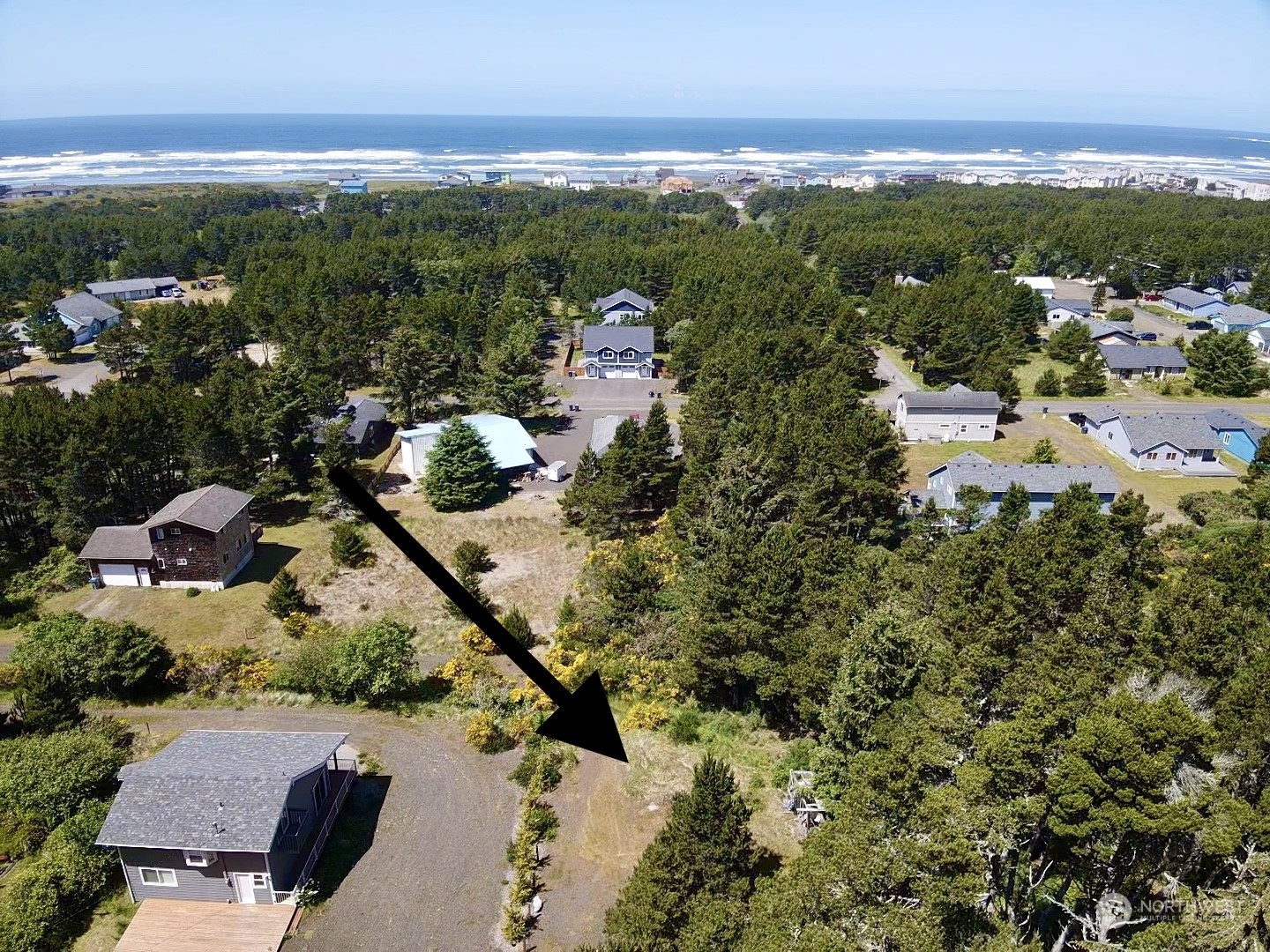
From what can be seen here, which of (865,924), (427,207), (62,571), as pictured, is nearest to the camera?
(865,924)

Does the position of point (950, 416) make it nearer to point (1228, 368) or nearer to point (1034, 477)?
point (1034, 477)

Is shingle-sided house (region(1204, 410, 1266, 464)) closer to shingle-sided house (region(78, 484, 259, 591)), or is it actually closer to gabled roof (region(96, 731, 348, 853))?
gabled roof (region(96, 731, 348, 853))

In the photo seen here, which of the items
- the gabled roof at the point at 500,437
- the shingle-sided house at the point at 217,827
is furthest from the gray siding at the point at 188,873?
the gabled roof at the point at 500,437

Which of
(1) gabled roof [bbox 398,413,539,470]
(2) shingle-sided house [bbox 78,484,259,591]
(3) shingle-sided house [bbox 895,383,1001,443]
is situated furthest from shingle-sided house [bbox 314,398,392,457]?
(3) shingle-sided house [bbox 895,383,1001,443]

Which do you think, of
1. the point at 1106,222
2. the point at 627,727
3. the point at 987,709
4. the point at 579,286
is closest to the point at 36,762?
the point at 627,727

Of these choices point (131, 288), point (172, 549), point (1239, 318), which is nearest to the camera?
point (172, 549)

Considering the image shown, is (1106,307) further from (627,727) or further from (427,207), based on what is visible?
(427,207)

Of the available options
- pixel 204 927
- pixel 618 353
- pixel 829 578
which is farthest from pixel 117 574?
pixel 618 353
